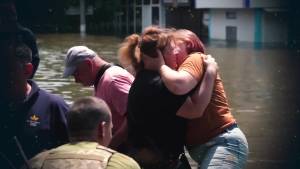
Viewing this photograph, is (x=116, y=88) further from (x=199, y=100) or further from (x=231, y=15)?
(x=231, y=15)

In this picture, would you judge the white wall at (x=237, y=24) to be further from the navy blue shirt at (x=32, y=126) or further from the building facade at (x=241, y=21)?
the navy blue shirt at (x=32, y=126)

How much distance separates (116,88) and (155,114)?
0.34 m

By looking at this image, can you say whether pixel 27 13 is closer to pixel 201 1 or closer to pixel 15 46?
pixel 15 46

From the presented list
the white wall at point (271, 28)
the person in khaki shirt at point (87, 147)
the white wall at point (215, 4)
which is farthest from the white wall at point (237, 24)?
the person in khaki shirt at point (87, 147)

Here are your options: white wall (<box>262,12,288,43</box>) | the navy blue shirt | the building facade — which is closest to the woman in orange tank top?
the navy blue shirt

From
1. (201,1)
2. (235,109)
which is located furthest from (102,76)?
(201,1)

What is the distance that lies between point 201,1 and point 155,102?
31.2 meters

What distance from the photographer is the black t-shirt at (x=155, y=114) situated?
2502 millimetres

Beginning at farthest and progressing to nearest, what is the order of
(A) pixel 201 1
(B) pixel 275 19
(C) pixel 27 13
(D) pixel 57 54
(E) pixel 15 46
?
(A) pixel 201 1 < (B) pixel 275 19 < (D) pixel 57 54 < (C) pixel 27 13 < (E) pixel 15 46

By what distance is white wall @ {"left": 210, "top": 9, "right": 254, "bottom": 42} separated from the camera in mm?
31822

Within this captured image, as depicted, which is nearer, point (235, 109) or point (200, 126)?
point (200, 126)

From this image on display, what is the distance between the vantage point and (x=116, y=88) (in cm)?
280

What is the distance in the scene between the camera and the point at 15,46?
228cm

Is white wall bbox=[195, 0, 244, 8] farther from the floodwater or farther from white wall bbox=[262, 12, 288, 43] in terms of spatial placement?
the floodwater
